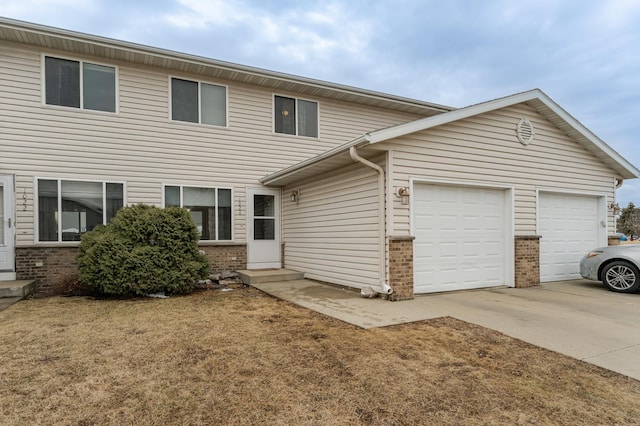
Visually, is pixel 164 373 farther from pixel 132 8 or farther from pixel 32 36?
pixel 132 8

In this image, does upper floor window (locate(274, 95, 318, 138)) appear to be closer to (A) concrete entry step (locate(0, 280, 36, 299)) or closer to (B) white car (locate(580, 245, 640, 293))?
(A) concrete entry step (locate(0, 280, 36, 299))

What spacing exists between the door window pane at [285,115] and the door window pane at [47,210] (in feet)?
18.5

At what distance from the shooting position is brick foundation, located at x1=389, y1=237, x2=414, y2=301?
6332mm

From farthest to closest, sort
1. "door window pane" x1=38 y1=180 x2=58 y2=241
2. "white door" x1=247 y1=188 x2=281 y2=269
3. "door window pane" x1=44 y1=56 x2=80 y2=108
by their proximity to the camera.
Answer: "white door" x1=247 y1=188 x2=281 y2=269, "door window pane" x1=44 y1=56 x2=80 y2=108, "door window pane" x1=38 y1=180 x2=58 y2=241

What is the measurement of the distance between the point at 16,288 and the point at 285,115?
7391 mm

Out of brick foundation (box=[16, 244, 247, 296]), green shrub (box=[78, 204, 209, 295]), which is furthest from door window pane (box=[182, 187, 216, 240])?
brick foundation (box=[16, 244, 247, 296])

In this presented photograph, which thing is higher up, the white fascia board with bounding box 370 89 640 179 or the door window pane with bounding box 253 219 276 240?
the white fascia board with bounding box 370 89 640 179

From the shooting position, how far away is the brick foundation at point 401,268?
633 cm

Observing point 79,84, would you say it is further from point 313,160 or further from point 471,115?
point 471,115

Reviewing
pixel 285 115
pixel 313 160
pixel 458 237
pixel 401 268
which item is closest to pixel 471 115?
pixel 458 237

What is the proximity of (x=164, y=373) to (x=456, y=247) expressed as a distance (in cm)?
595

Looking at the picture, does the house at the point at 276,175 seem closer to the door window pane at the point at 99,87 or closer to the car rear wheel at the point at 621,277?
the door window pane at the point at 99,87

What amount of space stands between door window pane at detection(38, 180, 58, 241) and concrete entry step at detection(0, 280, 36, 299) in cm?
101

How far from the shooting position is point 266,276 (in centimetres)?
861
